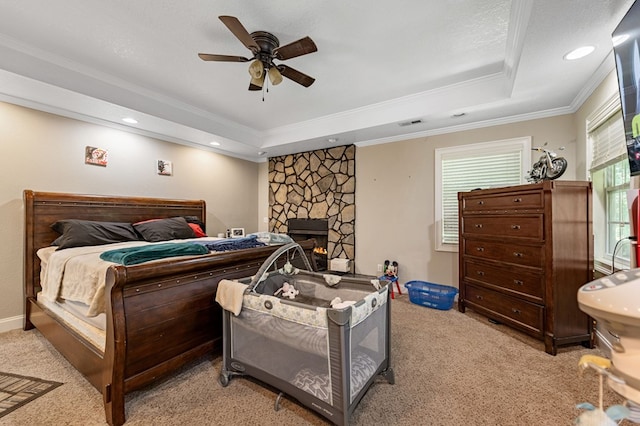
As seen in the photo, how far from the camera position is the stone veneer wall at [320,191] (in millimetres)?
4420

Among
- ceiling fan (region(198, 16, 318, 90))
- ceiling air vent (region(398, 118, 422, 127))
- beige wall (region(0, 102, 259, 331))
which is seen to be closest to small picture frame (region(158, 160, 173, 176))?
beige wall (region(0, 102, 259, 331))

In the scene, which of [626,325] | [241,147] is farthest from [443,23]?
Result: [241,147]

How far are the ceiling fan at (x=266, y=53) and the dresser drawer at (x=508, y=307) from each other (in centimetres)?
275

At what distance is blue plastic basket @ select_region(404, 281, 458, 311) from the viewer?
10.3 ft

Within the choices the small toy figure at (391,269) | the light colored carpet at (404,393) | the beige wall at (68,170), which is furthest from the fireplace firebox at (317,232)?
the light colored carpet at (404,393)

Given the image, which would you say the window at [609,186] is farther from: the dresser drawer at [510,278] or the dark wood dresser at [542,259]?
the dresser drawer at [510,278]

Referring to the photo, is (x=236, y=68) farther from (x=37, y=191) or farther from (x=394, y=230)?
(x=394, y=230)

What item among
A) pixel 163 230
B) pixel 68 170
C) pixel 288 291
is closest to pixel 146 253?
pixel 288 291

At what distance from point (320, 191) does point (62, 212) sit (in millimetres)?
3376

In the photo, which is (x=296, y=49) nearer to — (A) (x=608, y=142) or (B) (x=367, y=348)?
(B) (x=367, y=348)

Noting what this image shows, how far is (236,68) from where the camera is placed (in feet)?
8.60

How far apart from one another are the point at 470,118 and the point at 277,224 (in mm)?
3625

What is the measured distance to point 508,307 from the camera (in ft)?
8.23

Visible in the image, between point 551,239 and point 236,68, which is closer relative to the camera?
point 551,239
